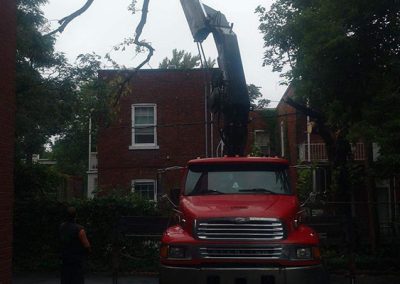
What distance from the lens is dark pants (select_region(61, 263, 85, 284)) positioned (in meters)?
10.9

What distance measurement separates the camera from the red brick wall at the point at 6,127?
9.41m

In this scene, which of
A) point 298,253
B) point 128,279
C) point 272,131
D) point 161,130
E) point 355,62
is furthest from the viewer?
point 272,131

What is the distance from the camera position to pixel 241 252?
9.23 meters

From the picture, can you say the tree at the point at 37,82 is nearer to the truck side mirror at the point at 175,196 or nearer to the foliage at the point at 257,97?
the truck side mirror at the point at 175,196

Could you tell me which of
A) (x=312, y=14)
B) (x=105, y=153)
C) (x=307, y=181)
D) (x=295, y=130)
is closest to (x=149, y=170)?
(x=105, y=153)

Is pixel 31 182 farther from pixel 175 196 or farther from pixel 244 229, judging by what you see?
pixel 244 229

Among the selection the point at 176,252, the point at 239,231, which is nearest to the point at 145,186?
the point at 176,252

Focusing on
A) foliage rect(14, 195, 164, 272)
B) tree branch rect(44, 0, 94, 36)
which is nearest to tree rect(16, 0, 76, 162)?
tree branch rect(44, 0, 94, 36)

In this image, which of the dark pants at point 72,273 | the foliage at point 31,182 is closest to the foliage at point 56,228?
the foliage at point 31,182

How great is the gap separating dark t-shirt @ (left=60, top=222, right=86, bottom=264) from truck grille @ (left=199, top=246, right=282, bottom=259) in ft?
8.87

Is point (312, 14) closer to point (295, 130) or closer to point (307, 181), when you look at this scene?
point (307, 181)

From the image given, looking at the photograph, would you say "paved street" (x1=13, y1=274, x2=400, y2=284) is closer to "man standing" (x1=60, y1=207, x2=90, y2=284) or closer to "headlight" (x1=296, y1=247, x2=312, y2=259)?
"man standing" (x1=60, y1=207, x2=90, y2=284)

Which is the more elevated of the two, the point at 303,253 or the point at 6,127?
the point at 6,127

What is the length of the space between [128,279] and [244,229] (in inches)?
268
